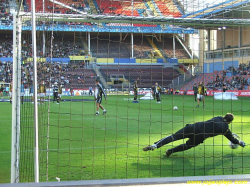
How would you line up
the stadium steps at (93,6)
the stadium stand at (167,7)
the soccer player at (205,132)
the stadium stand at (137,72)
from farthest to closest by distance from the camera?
1. the stadium stand at (137,72)
2. the stadium steps at (93,6)
3. the stadium stand at (167,7)
4. the soccer player at (205,132)

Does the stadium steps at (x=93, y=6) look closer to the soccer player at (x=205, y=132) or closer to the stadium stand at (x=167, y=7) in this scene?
the stadium stand at (x=167, y=7)

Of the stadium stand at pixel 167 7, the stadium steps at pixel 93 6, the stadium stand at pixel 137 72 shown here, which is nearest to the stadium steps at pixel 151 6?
the stadium stand at pixel 167 7

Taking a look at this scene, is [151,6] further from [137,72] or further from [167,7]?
[137,72]

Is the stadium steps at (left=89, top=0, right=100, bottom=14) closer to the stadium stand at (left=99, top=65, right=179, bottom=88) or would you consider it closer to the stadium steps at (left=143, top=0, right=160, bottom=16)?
the stadium steps at (left=143, top=0, right=160, bottom=16)

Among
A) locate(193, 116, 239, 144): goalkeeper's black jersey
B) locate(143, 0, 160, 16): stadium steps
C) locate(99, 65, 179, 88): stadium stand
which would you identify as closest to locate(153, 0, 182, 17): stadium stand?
locate(143, 0, 160, 16): stadium steps

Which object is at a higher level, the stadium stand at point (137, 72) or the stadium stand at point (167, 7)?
the stadium stand at point (167, 7)

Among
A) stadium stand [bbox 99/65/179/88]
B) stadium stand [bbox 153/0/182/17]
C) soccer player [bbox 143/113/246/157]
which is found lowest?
soccer player [bbox 143/113/246/157]

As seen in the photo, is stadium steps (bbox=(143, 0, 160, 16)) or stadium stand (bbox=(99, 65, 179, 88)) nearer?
stadium steps (bbox=(143, 0, 160, 16))

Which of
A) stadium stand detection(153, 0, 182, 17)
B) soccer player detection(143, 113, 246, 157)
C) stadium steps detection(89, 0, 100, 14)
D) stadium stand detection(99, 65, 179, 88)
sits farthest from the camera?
stadium stand detection(99, 65, 179, 88)

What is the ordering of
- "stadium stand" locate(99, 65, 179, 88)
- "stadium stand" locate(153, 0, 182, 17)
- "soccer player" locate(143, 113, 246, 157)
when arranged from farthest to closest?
1. "stadium stand" locate(99, 65, 179, 88)
2. "stadium stand" locate(153, 0, 182, 17)
3. "soccer player" locate(143, 113, 246, 157)

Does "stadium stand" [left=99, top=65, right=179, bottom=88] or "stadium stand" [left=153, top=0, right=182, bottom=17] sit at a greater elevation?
"stadium stand" [left=153, top=0, right=182, bottom=17]

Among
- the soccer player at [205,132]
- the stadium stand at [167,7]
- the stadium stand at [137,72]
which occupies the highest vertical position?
the stadium stand at [167,7]

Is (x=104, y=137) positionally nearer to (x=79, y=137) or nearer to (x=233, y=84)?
(x=79, y=137)

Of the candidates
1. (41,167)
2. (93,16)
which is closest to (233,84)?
(93,16)
